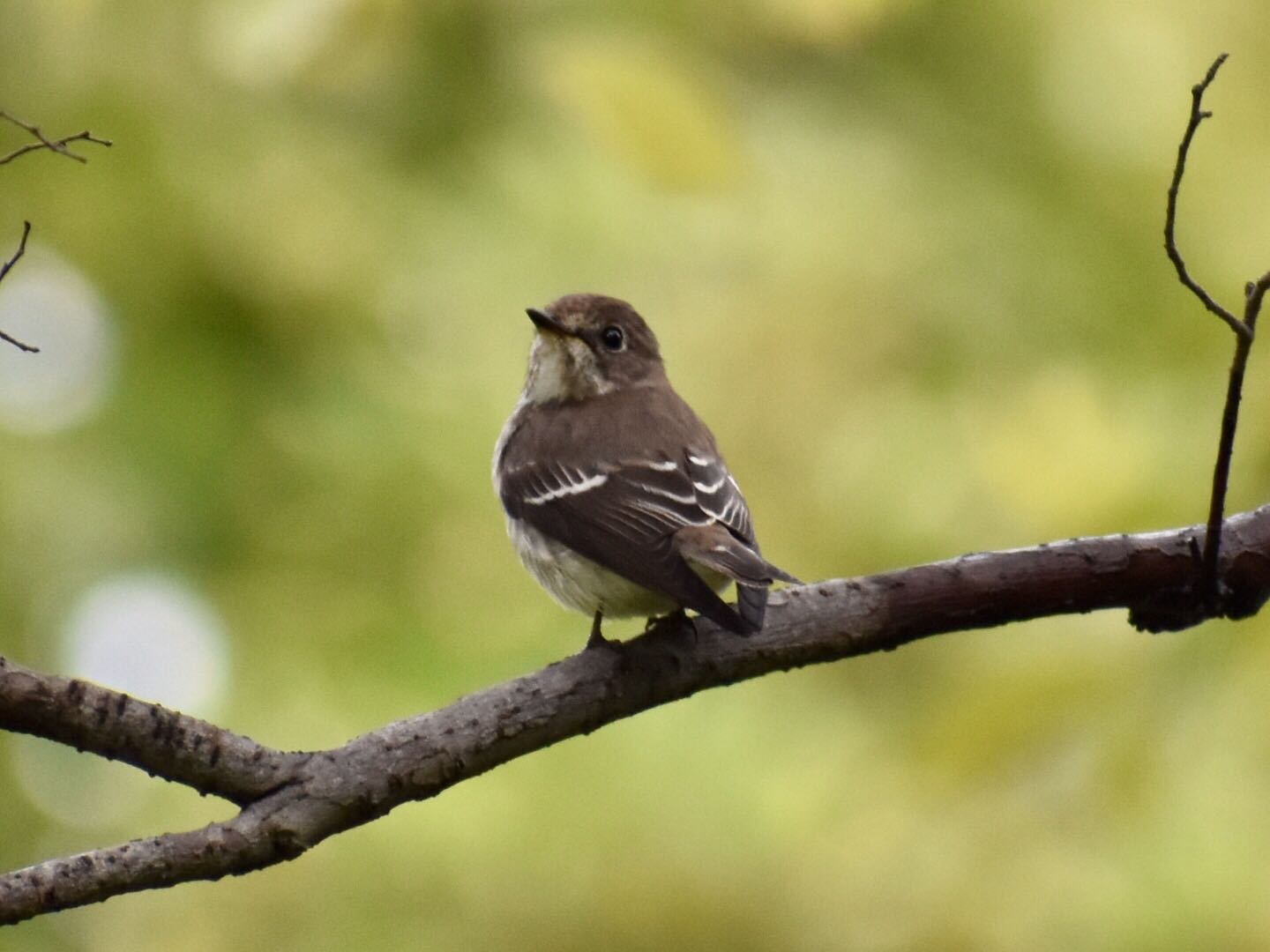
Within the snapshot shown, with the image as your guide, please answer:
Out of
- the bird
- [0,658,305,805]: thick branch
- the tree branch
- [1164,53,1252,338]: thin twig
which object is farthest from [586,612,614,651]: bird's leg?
[1164,53,1252,338]: thin twig

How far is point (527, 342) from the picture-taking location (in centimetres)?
569

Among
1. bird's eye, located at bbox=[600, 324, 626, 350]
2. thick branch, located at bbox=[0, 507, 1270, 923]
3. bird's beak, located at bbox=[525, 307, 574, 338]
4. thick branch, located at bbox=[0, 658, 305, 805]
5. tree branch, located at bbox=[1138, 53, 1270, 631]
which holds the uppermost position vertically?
bird's eye, located at bbox=[600, 324, 626, 350]

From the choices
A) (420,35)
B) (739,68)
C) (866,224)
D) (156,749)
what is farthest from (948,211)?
(156,749)

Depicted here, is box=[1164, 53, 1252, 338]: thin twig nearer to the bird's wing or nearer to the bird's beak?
the bird's wing

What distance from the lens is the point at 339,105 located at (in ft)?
18.4

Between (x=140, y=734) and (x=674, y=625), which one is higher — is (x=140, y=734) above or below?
below

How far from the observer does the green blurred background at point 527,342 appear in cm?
495

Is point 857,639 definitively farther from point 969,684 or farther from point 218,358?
point 218,358

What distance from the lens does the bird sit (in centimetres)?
380

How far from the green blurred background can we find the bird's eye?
548mm

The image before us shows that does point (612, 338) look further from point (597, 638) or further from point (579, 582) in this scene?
point (597, 638)

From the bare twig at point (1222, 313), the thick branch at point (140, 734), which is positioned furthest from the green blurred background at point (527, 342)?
the thick branch at point (140, 734)

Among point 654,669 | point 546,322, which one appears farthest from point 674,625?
point 546,322

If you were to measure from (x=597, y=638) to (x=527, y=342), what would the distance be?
210 cm
